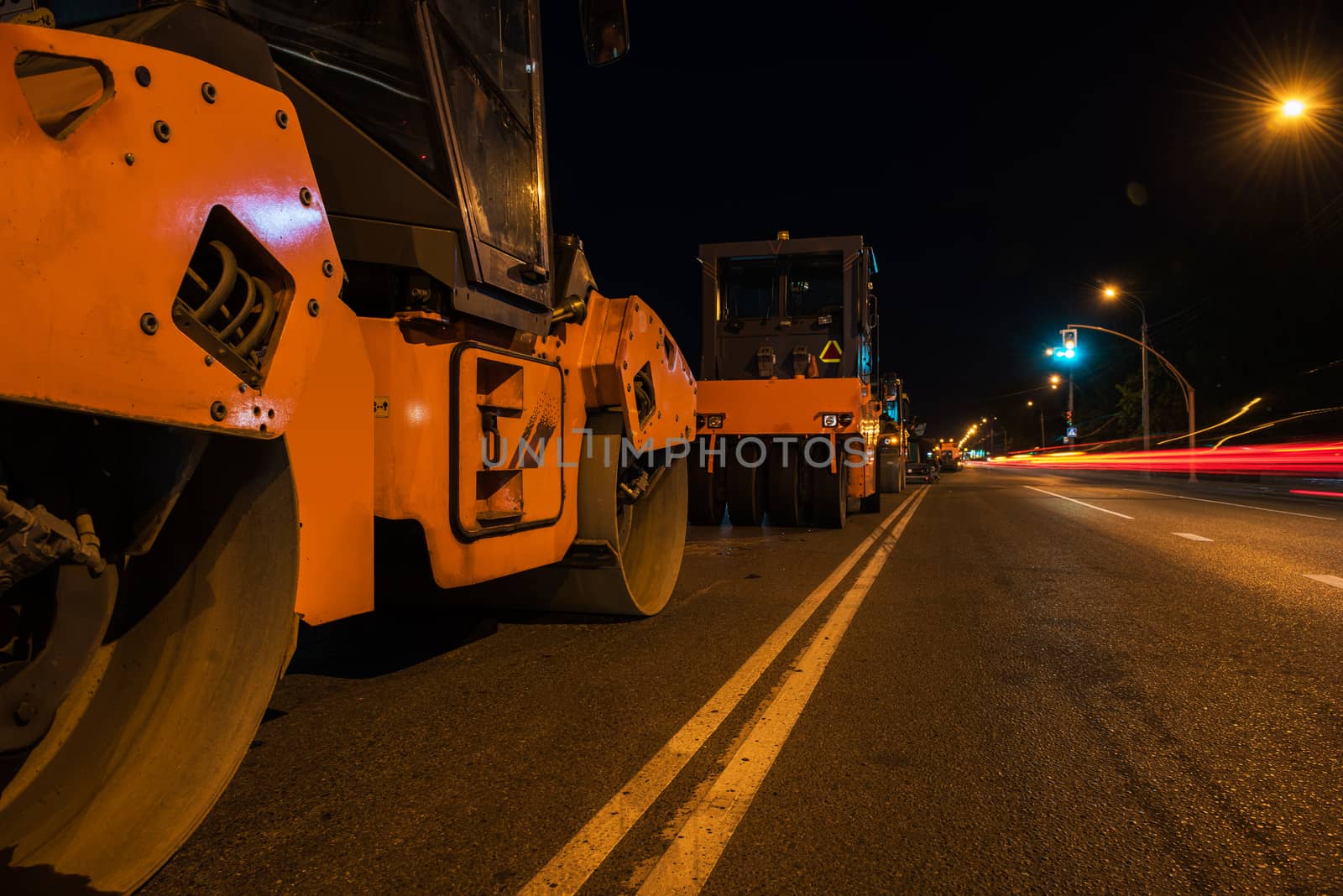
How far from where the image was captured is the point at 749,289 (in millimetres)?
12461

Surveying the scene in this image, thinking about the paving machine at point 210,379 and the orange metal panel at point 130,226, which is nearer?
the orange metal panel at point 130,226

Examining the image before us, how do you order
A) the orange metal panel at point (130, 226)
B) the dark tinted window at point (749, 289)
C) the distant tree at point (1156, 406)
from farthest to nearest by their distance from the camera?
the distant tree at point (1156, 406) < the dark tinted window at point (749, 289) < the orange metal panel at point (130, 226)

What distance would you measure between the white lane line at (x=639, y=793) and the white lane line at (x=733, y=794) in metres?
0.16

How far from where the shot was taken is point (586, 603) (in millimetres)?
4898

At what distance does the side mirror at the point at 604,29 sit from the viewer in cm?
355

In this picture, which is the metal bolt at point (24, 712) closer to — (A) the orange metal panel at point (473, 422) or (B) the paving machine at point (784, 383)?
(A) the orange metal panel at point (473, 422)

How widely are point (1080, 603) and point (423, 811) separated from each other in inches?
200

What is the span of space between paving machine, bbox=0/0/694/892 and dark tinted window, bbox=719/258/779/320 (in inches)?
364

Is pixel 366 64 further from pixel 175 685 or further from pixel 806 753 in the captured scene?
pixel 806 753

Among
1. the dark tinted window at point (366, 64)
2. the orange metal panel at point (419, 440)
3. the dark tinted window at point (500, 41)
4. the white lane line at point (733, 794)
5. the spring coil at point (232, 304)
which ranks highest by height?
the dark tinted window at point (500, 41)

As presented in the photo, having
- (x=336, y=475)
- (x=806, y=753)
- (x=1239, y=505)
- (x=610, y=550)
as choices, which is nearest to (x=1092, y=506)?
(x=1239, y=505)

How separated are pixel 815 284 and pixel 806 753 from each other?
1015cm

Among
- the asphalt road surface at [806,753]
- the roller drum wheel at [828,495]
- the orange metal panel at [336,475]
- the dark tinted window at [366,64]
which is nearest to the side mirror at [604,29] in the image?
the dark tinted window at [366,64]

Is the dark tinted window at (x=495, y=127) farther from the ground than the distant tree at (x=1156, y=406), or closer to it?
closer to it
